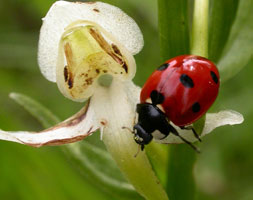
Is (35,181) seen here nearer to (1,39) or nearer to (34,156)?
(34,156)

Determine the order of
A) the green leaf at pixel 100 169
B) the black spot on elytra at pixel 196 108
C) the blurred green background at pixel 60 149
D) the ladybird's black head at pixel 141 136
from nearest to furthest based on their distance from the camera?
the black spot on elytra at pixel 196 108 < the ladybird's black head at pixel 141 136 < the green leaf at pixel 100 169 < the blurred green background at pixel 60 149

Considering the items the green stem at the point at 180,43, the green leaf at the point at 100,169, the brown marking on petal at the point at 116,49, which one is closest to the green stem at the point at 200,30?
the green stem at the point at 180,43

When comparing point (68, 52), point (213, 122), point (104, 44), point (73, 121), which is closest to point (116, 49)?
point (104, 44)

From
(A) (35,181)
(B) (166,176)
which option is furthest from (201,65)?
(A) (35,181)

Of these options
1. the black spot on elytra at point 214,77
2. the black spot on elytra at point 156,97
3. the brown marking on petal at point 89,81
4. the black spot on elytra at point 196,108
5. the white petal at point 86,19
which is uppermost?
the white petal at point 86,19

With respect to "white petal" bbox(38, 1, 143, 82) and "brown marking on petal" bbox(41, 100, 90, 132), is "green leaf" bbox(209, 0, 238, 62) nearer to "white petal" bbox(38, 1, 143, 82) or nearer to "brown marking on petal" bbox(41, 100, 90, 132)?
"white petal" bbox(38, 1, 143, 82)

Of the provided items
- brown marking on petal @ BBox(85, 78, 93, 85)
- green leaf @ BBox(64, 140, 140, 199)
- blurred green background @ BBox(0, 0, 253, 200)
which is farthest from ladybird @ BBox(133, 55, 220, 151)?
blurred green background @ BBox(0, 0, 253, 200)

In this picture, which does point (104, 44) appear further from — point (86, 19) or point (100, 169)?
point (100, 169)

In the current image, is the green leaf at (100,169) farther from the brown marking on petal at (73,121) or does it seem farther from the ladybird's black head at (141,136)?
the ladybird's black head at (141,136)
